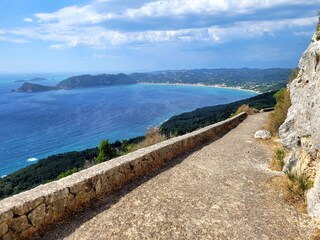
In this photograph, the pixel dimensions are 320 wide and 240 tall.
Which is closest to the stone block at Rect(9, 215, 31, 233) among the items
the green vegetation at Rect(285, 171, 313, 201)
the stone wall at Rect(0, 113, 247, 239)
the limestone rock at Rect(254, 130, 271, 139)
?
the stone wall at Rect(0, 113, 247, 239)

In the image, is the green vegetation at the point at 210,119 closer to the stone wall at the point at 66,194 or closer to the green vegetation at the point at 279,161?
the green vegetation at the point at 279,161

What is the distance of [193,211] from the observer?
5312 mm

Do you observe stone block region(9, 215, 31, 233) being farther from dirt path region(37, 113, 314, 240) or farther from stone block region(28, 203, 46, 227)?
dirt path region(37, 113, 314, 240)

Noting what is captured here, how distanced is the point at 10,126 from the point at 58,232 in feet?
289

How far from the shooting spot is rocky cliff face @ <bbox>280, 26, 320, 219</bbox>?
17.8ft

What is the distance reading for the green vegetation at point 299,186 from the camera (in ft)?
19.0

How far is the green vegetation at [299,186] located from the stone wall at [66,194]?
10.6 feet

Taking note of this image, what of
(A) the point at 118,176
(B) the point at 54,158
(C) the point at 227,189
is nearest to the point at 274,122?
(C) the point at 227,189

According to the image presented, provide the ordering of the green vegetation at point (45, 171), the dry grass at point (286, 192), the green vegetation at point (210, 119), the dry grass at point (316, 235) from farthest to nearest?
the green vegetation at point (210, 119), the green vegetation at point (45, 171), the dry grass at point (286, 192), the dry grass at point (316, 235)

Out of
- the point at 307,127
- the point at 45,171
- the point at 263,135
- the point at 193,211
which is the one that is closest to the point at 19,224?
the point at 193,211

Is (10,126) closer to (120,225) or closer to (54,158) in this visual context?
(54,158)

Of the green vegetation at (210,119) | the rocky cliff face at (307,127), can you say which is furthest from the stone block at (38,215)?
the green vegetation at (210,119)

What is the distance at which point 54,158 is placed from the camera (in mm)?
49281

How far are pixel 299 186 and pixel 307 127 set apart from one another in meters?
1.19
